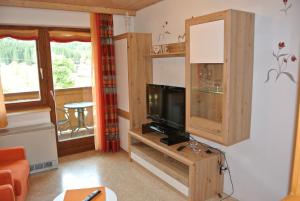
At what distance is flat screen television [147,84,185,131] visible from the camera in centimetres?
281

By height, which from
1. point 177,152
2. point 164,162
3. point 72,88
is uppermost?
point 72,88

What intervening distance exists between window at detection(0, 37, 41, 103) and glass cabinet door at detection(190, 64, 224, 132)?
248cm

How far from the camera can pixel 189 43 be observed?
8.00 feet

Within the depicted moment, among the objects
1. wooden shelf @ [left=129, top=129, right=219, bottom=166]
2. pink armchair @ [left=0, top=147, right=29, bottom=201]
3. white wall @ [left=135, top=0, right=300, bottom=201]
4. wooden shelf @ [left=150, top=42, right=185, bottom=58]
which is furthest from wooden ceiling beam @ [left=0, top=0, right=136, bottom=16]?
wooden shelf @ [left=129, top=129, right=219, bottom=166]

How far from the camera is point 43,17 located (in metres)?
3.45

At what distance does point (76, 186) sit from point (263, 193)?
2.13 metres

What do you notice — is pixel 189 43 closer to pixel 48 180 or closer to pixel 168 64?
pixel 168 64

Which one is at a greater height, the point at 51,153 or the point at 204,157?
the point at 204,157

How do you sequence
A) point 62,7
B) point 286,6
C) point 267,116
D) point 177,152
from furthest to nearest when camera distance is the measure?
point 62,7, point 177,152, point 267,116, point 286,6

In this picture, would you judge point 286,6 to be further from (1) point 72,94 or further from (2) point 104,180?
(1) point 72,94

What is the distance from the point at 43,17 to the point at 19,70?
865 millimetres

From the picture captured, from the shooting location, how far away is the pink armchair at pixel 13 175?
6.55 feet

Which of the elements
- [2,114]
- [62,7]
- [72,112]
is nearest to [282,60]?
[62,7]

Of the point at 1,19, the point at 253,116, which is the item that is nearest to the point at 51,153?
the point at 1,19
